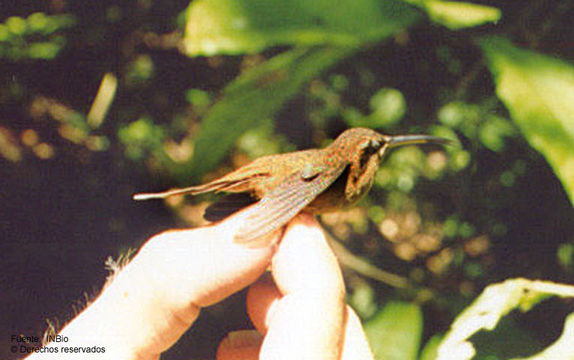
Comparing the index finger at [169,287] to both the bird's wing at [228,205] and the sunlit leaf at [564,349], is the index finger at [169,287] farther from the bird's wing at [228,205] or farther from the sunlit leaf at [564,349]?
the sunlit leaf at [564,349]

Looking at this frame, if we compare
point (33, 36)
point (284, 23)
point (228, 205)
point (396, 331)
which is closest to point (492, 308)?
point (396, 331)

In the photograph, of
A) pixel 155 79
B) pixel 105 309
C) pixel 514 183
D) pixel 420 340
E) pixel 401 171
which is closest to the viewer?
pixel 105 309

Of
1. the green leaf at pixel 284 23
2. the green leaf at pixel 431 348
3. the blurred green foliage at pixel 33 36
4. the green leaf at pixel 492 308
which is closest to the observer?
the green leaf at pixel 492 308

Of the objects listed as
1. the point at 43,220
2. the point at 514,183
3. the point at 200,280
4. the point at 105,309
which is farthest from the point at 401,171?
the point at 43,220

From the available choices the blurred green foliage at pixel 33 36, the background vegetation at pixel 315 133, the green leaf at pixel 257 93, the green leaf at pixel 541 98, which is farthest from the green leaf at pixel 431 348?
the blurred green foliage at pixel 33 36

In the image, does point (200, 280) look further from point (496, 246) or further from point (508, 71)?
point (496, 246)

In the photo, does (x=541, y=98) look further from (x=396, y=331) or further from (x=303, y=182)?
(x=396, y=331)
